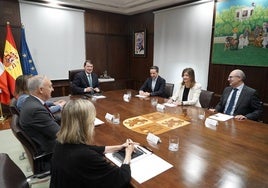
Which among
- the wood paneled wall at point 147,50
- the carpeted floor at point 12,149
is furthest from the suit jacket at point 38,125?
the wood paneled wall at point 147,50

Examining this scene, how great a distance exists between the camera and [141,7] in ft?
16.7

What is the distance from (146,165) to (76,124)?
509 mm

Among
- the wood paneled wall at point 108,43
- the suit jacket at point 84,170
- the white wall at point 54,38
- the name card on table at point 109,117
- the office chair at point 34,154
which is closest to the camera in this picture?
the suit jacket at point 84,170

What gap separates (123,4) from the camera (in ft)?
16.9

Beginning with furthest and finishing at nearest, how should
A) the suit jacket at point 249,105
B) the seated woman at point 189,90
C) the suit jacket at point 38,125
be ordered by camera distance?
the seated woman at point 189,90, the suit jacket at point 249,105, the suit jacket at point 38,125

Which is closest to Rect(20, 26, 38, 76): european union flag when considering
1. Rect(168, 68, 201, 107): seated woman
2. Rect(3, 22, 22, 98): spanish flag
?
Rect(3, 22, 22, 98): spanish flag

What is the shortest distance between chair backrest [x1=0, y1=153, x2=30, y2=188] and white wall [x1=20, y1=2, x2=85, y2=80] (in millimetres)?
3986

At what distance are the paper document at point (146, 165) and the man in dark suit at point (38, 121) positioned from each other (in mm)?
651

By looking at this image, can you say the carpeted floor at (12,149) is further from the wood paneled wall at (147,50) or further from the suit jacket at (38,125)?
the wood paneled wall at (147,50)

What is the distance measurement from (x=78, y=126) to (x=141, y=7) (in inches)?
185

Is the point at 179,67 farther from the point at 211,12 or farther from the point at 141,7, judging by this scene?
the point at 141,7

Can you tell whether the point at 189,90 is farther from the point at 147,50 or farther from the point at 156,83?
the point at 147,50

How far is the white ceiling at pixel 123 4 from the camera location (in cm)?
458

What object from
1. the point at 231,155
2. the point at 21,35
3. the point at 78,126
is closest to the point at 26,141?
the point at 78,126
